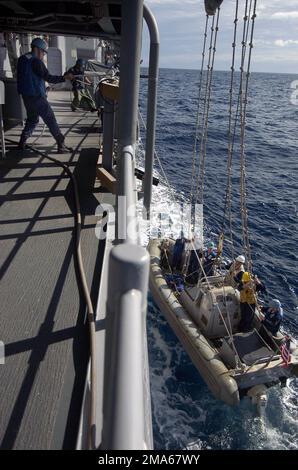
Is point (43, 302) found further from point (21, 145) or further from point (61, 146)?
point (21, 145)

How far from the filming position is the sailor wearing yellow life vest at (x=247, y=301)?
10.0 meters

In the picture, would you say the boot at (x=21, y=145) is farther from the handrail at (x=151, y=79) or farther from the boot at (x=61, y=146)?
the handrail at (x=151, y=79)

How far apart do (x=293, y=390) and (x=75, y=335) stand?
8.67 meters

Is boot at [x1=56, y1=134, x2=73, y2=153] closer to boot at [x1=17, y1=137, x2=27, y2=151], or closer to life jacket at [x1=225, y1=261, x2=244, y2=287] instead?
boot at [x1=17, y1=137, x2=27, y2=151]

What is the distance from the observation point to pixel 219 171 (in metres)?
27.7

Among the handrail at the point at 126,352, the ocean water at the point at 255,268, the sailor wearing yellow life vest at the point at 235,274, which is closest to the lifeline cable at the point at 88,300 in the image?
the handrail at the point at 126,352

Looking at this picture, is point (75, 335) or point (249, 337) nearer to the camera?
point (75, 335)

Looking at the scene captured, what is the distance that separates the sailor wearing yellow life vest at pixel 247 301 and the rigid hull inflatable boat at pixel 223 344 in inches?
8.6

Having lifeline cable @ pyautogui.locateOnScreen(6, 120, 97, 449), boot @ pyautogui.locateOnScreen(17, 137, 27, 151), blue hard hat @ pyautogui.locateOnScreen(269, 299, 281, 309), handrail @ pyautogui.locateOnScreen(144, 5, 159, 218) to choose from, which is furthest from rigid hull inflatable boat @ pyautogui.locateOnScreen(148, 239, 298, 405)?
handrail @ pyautogui.locateOnScreen(144, 5, 159, 218)

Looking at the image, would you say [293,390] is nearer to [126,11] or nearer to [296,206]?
[126,11]

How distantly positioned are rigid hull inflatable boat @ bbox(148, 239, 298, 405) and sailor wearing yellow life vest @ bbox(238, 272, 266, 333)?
0.72 ft

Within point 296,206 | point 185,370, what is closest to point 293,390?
point 185,370

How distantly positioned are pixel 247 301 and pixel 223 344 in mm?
1240

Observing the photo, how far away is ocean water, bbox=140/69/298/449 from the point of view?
8.39 metres
